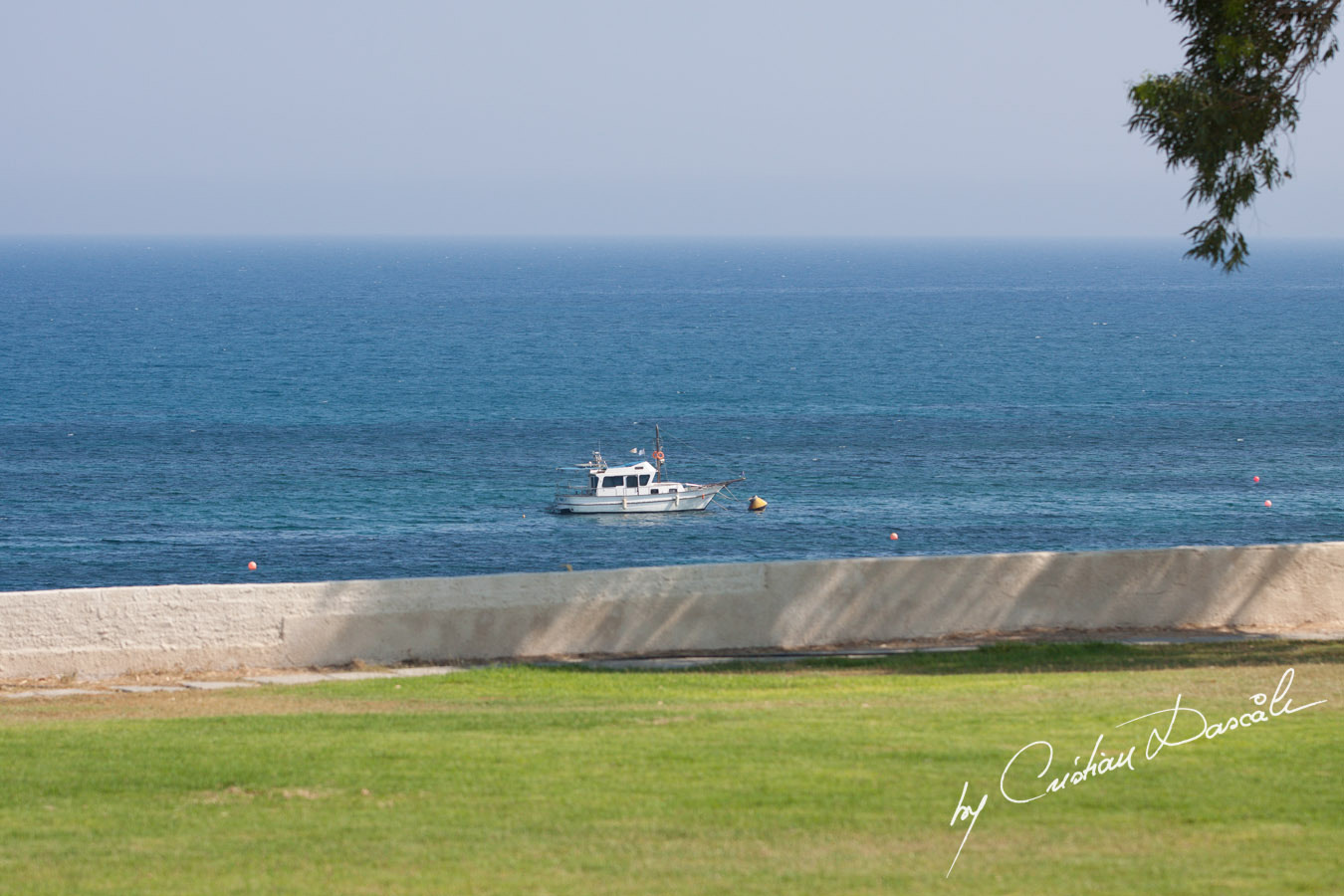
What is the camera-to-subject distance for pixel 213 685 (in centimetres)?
1088

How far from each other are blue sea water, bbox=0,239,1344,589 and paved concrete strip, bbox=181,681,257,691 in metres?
35.2

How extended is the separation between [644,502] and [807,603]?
49.7 m

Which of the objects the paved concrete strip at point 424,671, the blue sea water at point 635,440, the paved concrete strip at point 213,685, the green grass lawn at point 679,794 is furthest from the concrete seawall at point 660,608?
the blue sea water at point 635,440

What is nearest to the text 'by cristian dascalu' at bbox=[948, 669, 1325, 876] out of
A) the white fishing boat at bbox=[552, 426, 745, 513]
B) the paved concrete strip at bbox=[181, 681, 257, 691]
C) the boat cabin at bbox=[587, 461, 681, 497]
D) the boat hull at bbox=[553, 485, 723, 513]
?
the paved concrete strip at bbox=[181, 681, 257, 691]

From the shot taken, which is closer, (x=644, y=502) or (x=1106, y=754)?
(x=1106, y=754)

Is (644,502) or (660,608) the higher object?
(660,608)

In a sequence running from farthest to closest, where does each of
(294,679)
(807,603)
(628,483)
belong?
(628,483), (807,603), (294,679)

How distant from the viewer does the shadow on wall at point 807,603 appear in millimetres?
11766

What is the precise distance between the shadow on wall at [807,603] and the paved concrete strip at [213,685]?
703mm

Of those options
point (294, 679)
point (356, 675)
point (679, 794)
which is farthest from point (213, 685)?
point (679, 794)

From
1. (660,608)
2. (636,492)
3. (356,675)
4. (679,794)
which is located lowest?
(636,492)

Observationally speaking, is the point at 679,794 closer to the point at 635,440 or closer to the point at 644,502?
the point at 644,502

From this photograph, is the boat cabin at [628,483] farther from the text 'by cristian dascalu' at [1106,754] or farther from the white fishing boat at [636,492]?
the text 'by cristian dascalu' at [1106,754]

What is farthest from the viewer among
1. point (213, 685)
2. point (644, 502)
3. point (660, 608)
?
point (644, 502)
